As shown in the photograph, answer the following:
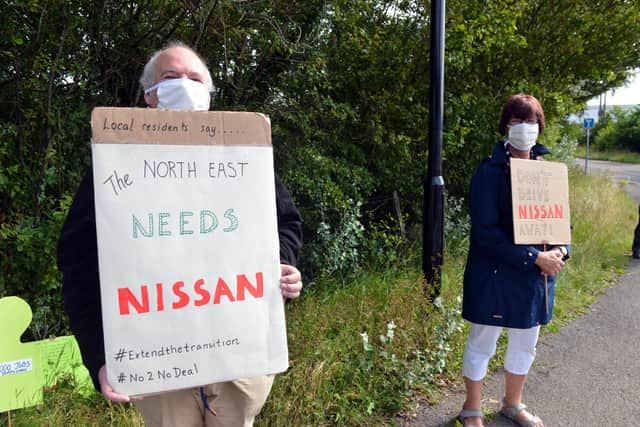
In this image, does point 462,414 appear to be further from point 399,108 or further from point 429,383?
point 399,108

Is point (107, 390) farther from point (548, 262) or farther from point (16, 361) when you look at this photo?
point (548, 262)

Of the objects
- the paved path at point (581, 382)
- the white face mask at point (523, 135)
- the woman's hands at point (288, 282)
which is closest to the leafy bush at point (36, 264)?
the woman's hands at point (288, 282)

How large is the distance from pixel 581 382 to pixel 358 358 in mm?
1781

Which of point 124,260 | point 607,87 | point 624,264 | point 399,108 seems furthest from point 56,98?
point 607,87

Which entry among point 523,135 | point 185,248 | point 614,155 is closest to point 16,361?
point 185,248

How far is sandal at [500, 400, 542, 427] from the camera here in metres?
3.08

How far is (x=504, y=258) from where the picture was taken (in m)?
2.68

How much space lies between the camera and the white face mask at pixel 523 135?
276cm

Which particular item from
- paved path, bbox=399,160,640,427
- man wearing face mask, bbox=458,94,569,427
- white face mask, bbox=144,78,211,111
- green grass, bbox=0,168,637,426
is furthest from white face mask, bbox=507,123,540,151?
white face mask, bbox=144,78,211,111

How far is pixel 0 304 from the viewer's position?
8.15 ft

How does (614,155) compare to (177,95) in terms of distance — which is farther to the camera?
(614,155)

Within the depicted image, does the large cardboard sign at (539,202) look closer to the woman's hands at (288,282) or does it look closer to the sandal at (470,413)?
the sandal at (470,413)

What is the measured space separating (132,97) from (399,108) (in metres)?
2.66

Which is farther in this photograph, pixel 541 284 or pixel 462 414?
pixel 462 414
